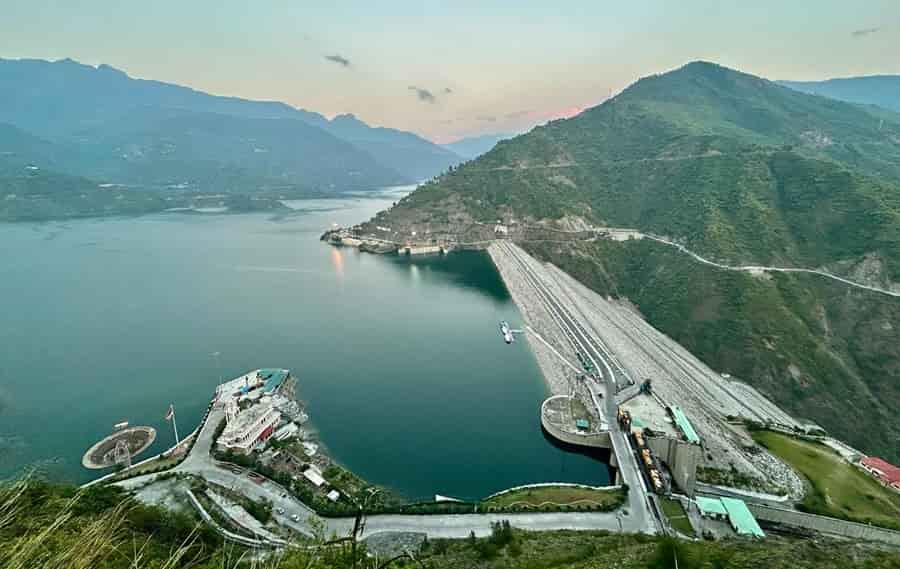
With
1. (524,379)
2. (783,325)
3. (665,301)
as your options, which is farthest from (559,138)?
(524,379)

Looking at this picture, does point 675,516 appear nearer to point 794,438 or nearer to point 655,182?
point 794,438

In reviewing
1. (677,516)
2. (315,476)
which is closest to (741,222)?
(677,516)

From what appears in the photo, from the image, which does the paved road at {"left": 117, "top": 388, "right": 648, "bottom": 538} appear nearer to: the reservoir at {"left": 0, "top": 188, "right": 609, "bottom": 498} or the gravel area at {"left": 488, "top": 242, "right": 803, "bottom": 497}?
the reservoir at {"left": 0, "top": 188, "right": 609, "bottom": 498}

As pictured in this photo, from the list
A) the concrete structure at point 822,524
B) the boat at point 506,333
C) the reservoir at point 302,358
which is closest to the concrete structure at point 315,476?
the reservoir at point 302,358

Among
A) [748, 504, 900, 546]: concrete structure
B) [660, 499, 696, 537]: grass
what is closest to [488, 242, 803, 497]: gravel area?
[748, 504, 900, 546]: concrete structure

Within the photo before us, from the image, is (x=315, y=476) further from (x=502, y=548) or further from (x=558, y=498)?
(x=558, y=498)

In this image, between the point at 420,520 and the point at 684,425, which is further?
the point at 684,425
